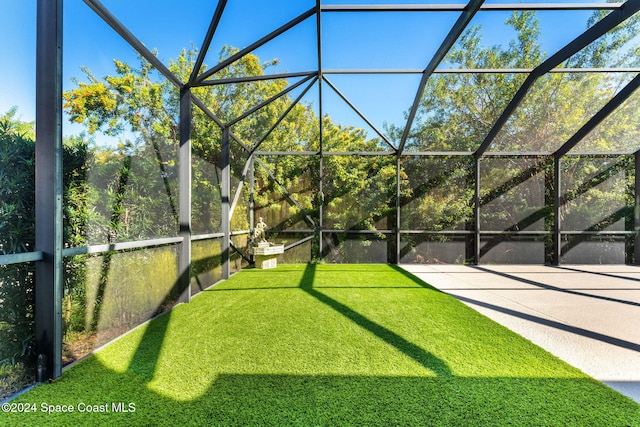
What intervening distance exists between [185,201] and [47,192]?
181 cm

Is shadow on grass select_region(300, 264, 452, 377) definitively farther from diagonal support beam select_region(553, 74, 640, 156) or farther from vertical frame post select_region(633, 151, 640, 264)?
vertical frame post select_region(633, 151, 640, 264)

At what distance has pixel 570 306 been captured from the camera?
138 inches

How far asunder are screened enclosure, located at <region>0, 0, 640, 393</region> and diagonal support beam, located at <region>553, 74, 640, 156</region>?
3cm

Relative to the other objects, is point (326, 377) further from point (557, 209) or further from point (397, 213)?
point (557, 209)

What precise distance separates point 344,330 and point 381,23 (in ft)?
12.6

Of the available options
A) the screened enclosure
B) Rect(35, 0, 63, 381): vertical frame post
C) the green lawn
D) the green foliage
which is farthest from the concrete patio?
the green foliage

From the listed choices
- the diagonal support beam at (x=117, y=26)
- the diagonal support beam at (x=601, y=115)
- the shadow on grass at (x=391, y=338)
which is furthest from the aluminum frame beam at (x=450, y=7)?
the shadow on grass at (x=391, y=338)

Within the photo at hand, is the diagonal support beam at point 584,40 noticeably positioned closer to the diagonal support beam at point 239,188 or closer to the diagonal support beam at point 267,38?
the diagonal support beam at point 267,38

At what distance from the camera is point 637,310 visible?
335cm

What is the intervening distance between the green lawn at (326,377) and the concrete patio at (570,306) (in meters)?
0.26

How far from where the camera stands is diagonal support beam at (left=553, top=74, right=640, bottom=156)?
15.1ft

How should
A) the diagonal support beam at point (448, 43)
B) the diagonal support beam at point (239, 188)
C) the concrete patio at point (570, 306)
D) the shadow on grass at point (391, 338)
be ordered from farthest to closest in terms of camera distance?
1. the diagonal support beam at point (239, 188)
2. the diagonal support beam at point (448, 43)
3. the concrete patio at point (570, 306)
4. the shadow on grass at point (391, 338)

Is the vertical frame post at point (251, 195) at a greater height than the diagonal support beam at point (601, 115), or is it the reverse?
the diagonal support beam at point (601, 115)

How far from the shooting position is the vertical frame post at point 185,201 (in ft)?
12.0
